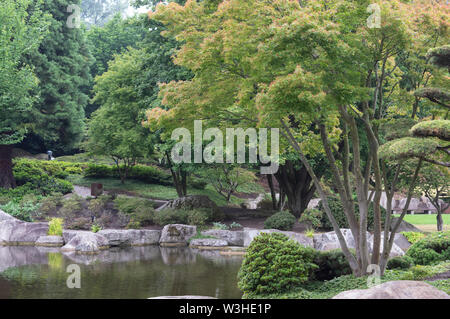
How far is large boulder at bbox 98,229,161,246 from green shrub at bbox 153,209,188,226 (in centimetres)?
114

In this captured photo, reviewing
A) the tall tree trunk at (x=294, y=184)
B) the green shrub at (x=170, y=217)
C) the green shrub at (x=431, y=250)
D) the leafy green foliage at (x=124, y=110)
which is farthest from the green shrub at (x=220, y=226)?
the green shrub at (x=431, y=250)

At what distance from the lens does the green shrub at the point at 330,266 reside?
869cm

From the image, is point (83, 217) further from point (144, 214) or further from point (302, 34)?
point (302, 34)

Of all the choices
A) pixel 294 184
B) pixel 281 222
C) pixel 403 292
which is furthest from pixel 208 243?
pixel 403 292

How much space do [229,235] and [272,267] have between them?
9.67 m

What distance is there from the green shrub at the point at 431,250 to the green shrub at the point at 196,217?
9.89 m

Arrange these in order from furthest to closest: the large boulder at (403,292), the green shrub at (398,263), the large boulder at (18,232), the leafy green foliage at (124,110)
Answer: the leafy green foliage at (124,110) < the large boulder at (18,232) < the green shrub at (398,263) < the large boulder at (403,292)

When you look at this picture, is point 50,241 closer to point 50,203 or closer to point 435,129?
Result: point 50,203

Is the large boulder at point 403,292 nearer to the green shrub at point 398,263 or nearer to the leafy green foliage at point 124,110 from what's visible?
the green shrub at point 398,263

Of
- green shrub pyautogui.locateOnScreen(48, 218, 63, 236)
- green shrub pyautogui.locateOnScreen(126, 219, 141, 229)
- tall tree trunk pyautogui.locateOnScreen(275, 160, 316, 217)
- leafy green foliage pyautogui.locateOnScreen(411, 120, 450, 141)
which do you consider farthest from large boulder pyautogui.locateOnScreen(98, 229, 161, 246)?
leafy green foliage pyautogui.locateOnScreen(411, 120, 450, 141)

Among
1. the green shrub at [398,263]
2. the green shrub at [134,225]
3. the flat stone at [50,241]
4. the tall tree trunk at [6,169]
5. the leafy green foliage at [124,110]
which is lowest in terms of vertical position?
the flat stone at [50,241]

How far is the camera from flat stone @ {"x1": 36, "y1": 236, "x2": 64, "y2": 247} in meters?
15.8
